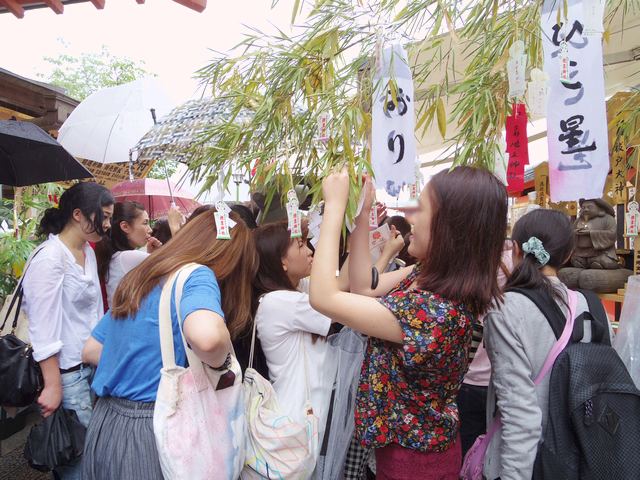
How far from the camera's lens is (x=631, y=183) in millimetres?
3148

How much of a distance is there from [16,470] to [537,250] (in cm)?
402

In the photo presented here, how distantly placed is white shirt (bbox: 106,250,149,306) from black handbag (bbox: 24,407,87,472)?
1.01 meters

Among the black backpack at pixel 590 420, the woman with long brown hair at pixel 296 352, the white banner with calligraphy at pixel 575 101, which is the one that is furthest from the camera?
the woman with long brown hair at pixel 296 352

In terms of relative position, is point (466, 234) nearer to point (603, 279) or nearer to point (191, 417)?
point (191, 417)

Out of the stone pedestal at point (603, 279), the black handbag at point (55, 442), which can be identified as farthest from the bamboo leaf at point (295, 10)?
the stone pedestal at point (603, 279)

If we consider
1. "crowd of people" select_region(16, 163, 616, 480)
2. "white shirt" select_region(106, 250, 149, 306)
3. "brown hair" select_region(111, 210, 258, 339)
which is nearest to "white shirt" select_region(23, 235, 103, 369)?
"crowd of people" select_region(16, 163, 616, 480)

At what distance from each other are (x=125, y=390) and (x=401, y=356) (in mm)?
964

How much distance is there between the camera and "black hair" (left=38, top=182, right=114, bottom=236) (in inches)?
97.6

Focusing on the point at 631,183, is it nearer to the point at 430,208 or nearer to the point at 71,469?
the point at 430,208

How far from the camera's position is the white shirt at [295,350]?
1955 mm

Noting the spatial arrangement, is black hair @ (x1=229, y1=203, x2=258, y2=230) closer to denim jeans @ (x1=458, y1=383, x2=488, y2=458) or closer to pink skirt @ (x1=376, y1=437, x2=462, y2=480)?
denim jeans @ (x1=458, y1=383, x2=488, y2=458)

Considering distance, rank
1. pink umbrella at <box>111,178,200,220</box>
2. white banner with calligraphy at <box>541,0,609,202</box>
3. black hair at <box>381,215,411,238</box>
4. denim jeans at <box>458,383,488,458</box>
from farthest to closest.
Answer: pink umbrella at <box>111,178,200,220</box> < black hair at <box>381,215,411,238</box> < denim jeans at <box>458,383,488,458</box> < white banner with calligraphy at <box>541,0,609,202</box>

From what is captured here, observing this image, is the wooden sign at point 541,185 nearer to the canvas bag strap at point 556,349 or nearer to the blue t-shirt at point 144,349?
the canvas bag strap at point 556,349

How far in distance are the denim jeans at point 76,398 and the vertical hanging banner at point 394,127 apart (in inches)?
73.1
